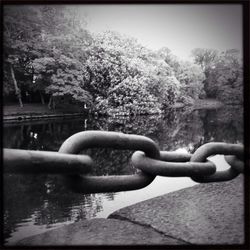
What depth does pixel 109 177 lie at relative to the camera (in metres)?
0.98

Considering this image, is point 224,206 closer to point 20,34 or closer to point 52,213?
point 52,213

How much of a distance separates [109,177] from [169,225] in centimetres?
68

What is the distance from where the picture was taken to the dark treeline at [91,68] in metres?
1.60

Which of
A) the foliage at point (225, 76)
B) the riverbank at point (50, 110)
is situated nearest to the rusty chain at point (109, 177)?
the foliage at point (225, 76)

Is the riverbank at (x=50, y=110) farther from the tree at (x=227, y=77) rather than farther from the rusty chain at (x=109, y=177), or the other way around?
the rusty chain at (x=109, y=177)

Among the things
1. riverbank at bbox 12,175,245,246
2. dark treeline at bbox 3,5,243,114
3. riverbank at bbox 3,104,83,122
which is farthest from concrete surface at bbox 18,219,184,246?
riverbank at bbox 3,104,83,122

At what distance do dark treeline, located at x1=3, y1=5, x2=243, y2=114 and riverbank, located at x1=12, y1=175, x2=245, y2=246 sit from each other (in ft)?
2.04

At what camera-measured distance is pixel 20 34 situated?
1.60m

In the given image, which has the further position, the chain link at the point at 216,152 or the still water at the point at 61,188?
the still water at the point at 61,188

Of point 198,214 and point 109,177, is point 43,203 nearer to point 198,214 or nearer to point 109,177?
point 198,214

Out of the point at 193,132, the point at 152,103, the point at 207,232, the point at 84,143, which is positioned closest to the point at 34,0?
the point at 84,143

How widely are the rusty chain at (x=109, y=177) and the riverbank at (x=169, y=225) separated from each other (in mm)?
273

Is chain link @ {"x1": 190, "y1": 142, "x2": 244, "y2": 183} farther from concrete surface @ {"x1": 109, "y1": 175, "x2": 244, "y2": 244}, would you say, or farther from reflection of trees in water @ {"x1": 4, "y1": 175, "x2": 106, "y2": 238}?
reflection of trees in water @ {"x1": 4, "y1": 175, "x2": 106, "y2": 238}

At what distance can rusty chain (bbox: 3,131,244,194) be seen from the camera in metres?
0.81
